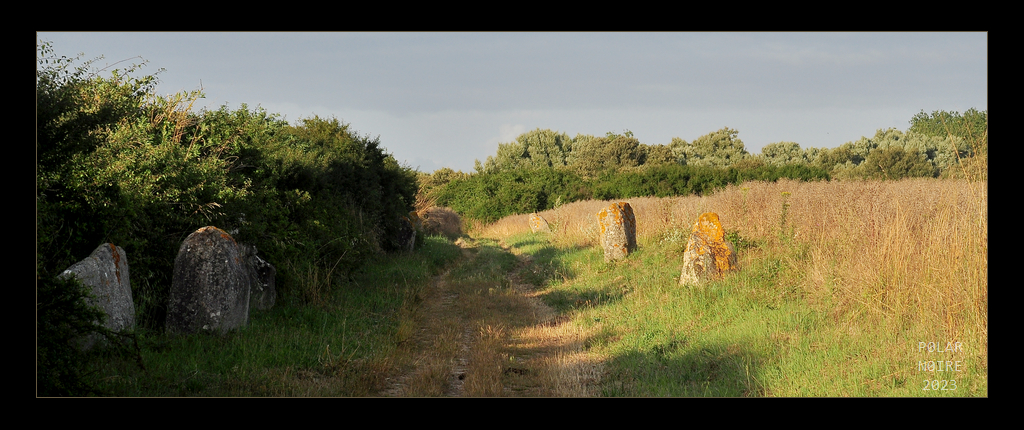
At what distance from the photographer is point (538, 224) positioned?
24688 millimetres

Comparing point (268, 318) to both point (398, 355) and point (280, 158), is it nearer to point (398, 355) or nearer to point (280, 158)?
point (398, 355)

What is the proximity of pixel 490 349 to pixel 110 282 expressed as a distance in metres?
4.08

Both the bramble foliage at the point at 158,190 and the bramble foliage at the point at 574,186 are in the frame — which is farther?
the bramble foliage at the point at 574,186

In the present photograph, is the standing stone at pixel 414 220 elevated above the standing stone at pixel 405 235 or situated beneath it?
elevated above

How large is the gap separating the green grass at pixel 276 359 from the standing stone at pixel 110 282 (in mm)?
288

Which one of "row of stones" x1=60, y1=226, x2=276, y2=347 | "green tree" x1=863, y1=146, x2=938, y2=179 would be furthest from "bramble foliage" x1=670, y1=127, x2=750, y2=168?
"row of stones" x1=60, y1=226, x2=276, y2=347

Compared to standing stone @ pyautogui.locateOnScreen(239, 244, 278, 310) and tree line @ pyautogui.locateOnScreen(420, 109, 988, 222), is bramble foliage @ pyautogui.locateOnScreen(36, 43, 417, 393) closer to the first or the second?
standing stone @ pyautogui.locateOnScreen(239, 244, 278, 310)

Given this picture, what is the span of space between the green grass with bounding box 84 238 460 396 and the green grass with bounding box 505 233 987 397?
106 inches

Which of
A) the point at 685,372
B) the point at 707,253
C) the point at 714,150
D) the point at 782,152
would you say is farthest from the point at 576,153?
the point at 685,372

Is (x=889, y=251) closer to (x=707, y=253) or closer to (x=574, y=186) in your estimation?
Result: (x=707, y=253)

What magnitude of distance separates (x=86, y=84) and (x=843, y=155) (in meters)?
40.2

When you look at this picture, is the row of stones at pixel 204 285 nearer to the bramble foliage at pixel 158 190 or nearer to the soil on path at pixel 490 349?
the bramble foliage at pixel 158 190

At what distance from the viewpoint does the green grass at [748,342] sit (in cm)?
484

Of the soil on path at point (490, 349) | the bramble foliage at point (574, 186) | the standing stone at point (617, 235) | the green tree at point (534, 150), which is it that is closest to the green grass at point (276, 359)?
the soil on path at point (490, 349)
